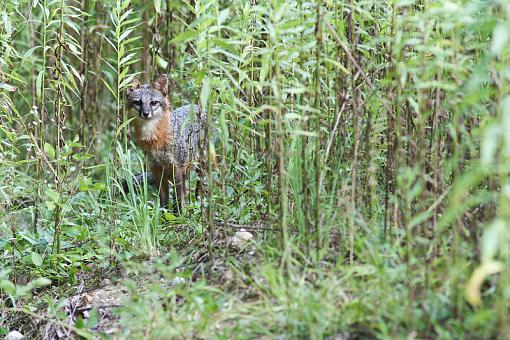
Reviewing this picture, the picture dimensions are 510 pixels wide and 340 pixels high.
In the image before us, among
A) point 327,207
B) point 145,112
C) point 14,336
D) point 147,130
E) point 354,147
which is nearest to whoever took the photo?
point 354,147

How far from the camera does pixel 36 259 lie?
4.95m

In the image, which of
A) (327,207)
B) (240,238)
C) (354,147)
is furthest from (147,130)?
(354,147)

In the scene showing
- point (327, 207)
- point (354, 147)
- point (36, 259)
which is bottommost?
point (36, 259)

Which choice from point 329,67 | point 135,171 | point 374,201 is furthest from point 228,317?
point 135,171

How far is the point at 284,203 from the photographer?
12.2 feet

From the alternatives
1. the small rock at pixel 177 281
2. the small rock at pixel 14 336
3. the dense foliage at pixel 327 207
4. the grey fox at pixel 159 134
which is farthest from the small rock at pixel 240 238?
the grey fox at pixel 159 134

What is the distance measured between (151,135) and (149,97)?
1.09 ft

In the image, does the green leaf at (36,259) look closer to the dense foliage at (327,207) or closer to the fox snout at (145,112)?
the dense foliage at (327,207)

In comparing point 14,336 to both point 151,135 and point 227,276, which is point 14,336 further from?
point 151,135

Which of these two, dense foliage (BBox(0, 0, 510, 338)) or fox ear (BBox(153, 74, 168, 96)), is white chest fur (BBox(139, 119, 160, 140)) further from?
dense foliage (BBox(0, 0, 510, 338))

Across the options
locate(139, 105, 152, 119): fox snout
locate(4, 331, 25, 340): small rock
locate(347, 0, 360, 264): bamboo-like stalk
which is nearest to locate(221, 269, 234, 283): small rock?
locate(347, 0, 360, 264): bamboo-like stalk

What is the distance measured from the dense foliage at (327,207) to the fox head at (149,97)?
1428mm

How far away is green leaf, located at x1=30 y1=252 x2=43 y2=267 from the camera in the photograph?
493 cm

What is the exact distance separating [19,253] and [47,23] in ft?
4.85
